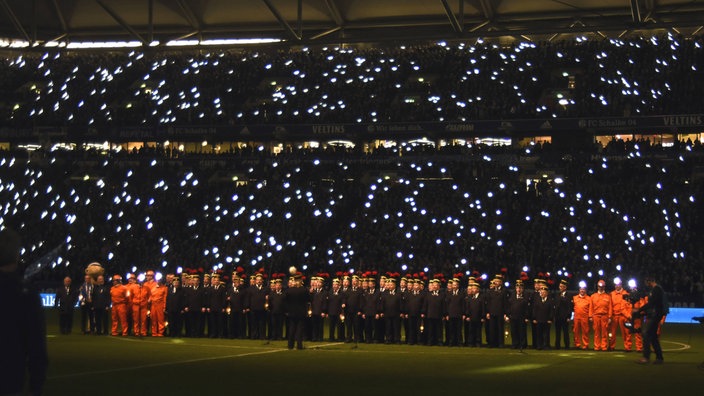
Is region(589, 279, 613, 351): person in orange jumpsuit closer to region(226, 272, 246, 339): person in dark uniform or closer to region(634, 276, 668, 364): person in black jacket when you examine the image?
region(634, 276, 668, 364): person in black jacket

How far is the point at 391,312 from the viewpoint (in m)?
25.5

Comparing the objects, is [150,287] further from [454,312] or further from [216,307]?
[454,312]

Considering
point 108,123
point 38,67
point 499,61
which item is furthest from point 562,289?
point 38,67

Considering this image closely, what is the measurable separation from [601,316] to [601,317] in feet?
0.10

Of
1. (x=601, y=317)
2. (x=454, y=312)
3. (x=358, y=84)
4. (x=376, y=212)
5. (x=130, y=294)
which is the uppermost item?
(x=358, y=84)

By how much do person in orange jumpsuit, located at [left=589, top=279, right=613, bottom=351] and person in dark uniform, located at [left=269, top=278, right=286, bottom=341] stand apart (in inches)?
287

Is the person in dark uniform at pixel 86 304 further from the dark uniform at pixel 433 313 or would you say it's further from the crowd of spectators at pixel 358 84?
the crowd of spectators at pixel 358 84

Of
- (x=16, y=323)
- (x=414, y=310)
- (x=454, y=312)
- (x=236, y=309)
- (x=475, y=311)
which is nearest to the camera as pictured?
(x=16, y=323)

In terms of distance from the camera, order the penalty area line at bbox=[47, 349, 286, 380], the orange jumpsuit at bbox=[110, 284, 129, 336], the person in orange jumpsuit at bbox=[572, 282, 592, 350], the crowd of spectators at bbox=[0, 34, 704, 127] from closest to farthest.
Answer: the penalty area line at bbox=[47, 349, 286, 380] < the person in orange jumpsuit at bbox=[572, 282, 592, 350] < the orange jumpsuit at bbox=[110, 284, 129, 336] < the crowd of spectators at bbox=[0, 34, 704, 127]

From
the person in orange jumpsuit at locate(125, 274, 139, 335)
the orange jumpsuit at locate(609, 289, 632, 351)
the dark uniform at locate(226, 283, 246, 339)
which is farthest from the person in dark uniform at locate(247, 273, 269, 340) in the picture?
the orange jumpsuit at locate(609, 289, 632, 351)

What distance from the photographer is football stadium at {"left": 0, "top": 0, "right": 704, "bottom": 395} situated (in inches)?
980

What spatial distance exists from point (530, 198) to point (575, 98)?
9.07 meters

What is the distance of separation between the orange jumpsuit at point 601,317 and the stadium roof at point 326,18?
25540mm

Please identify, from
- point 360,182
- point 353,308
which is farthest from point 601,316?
point 360,182
